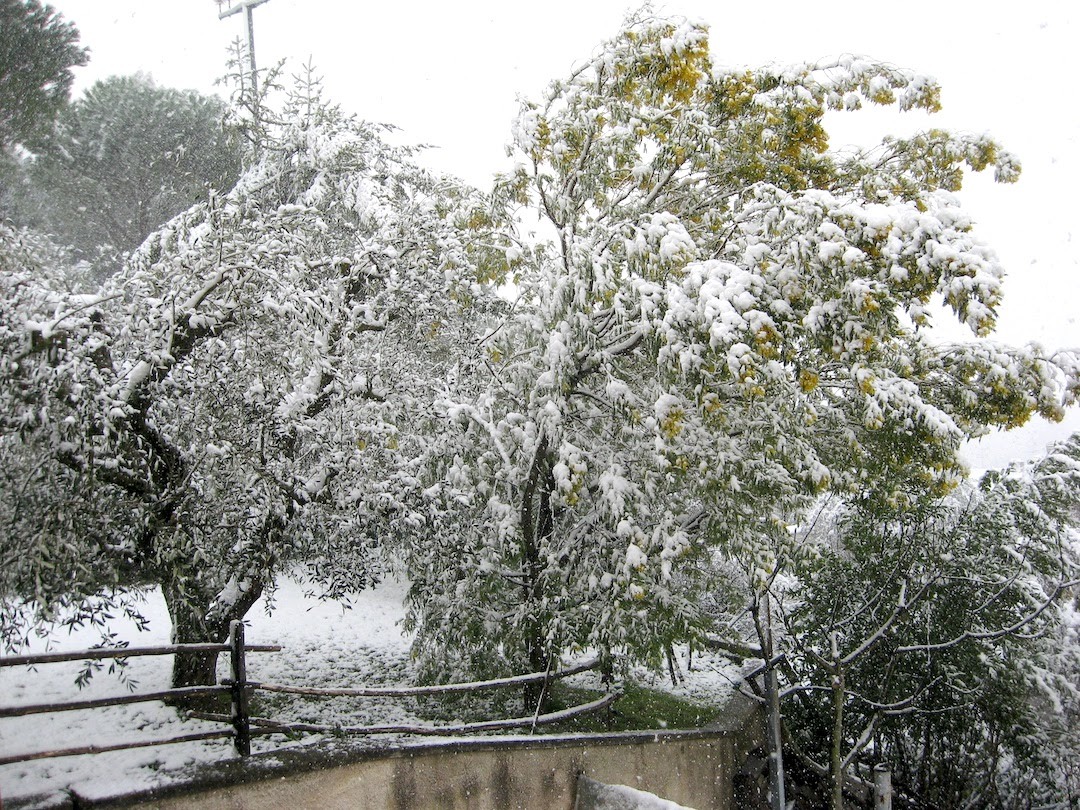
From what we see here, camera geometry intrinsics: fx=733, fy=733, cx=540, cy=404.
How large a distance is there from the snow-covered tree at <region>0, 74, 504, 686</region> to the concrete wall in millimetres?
1654

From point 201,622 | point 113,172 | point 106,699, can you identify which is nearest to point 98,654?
point 106,699

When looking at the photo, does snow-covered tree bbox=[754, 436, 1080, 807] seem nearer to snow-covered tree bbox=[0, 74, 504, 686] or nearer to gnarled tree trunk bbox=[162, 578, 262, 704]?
snow-covered tree bbox=[0, 74, 504, 686]

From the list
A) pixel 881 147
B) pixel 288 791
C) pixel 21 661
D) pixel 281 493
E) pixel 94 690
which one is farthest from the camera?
pixel 881 147

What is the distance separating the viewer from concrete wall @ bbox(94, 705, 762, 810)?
453 centimetres

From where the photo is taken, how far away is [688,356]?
5.20m

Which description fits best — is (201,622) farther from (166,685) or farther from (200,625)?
(166,685)

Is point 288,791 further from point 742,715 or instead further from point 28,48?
point 28,48

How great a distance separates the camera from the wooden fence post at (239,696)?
16.1 ft

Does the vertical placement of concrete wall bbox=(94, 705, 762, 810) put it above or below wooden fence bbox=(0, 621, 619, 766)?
below

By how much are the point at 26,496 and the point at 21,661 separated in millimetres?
1471

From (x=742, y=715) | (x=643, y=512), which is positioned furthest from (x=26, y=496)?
(x=742, y=715)

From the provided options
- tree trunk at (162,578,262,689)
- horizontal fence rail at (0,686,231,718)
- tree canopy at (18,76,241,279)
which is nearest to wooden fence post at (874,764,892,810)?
tree trunk at (162,578,262,689)

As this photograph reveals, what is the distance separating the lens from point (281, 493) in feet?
19.9

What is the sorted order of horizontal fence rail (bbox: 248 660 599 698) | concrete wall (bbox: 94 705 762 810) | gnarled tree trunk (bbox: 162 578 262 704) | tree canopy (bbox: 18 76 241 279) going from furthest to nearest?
tree canopy (bbox: 18 76 241 279)
gnarled tree trunk (bbox: 162 578 262 704)
horizontal fence rail (bbox: 248 660 599 698)
concrete wall (bbox: 94 705 762 810)
